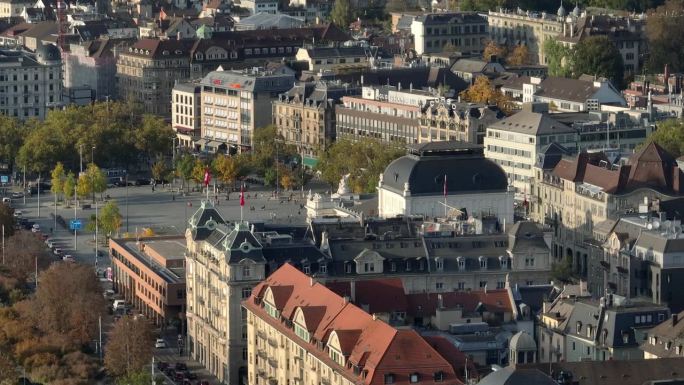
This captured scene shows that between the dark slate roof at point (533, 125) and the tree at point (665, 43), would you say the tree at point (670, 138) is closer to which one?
the dark slate roof at point (533, 125)

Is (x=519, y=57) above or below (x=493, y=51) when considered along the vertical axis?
below

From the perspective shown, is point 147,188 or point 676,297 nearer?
point 676,297

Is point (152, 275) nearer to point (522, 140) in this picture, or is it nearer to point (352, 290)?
point (352, 290)

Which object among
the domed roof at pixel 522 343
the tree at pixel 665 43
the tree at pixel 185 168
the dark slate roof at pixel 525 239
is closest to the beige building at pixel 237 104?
the tree at pixel 185 168

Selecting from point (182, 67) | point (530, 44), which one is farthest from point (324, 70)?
point (530, 44)

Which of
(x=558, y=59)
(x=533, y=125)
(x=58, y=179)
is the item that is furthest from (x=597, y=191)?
(x=558, y=59)

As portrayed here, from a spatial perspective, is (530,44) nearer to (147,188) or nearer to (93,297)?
(147,188)
